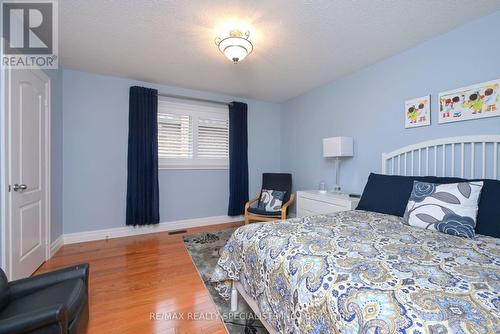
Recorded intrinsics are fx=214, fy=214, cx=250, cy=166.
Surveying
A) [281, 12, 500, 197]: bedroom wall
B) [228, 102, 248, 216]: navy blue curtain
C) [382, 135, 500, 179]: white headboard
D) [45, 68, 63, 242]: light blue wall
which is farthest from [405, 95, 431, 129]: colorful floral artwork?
[45, 68, 63, 242]: light blue wall

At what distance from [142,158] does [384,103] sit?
3.42m

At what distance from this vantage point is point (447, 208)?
1.54 metres

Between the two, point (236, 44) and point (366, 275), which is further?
point (236, 44)

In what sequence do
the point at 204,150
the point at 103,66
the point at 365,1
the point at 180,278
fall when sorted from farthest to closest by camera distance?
1. the point at 204,150
2. the point at 103,66
3. the point at 180,278
4. the point at 365,1

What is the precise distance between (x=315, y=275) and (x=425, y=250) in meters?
0.69

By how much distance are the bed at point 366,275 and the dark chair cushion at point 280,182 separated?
1.86 m

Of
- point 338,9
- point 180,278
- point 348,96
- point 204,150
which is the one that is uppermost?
point 338,9

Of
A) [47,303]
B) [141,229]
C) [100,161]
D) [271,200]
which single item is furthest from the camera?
[271,200]

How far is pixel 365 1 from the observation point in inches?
66.6

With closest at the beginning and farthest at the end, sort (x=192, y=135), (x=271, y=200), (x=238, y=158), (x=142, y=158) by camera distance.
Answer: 1. (x=142, y=158)
2. (x=271, y=200)
3. (x=192, y=135)
4. (x=238, y=158)

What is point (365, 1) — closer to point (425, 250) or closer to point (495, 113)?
point (495, 113)

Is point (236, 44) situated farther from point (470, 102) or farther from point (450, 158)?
point (450, 158)

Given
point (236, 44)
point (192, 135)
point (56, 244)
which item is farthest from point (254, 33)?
point (56, 244)

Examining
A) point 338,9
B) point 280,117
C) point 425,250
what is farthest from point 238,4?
point 280,117
